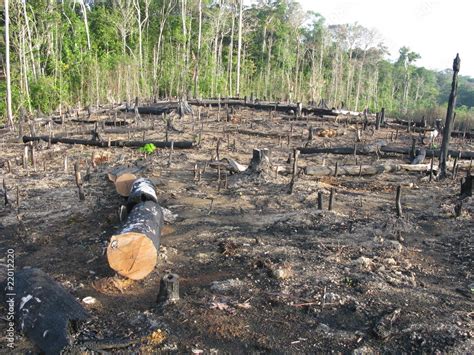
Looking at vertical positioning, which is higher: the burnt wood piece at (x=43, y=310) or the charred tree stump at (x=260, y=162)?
the charred tree stump at (x=260, y=162)

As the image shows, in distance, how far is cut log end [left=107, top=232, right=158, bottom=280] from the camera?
4.50 m

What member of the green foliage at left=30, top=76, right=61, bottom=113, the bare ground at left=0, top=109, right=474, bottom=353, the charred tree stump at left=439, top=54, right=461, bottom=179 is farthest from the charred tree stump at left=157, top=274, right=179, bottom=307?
the green foliage at left=30, top=76, right=61, bottom=113

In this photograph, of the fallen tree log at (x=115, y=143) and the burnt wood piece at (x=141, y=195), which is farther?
the fallen tree log at (x=115, y=143)

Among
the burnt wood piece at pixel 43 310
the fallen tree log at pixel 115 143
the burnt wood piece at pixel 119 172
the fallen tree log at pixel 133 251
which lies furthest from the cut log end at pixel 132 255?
the fallen tree log at pixel 115 143

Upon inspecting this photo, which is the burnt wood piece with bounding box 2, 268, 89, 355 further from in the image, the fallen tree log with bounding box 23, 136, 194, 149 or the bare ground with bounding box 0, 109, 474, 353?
the fallen tree log with bounding box 23, 136, 194, 149

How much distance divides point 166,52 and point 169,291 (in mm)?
26091

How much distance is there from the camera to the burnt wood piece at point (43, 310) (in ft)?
11.0

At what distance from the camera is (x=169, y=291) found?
4.09 meters

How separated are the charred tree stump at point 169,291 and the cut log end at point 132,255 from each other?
593 millimetres

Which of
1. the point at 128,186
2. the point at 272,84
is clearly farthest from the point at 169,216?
the point at 272,84

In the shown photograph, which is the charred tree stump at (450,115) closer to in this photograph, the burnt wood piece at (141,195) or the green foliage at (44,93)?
the burnt wood piece at (141,195)

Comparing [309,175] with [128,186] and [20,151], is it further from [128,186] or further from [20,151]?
[20,151]

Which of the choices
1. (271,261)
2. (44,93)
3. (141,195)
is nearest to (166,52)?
(44,93)

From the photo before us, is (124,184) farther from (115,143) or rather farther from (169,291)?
(115,143)
